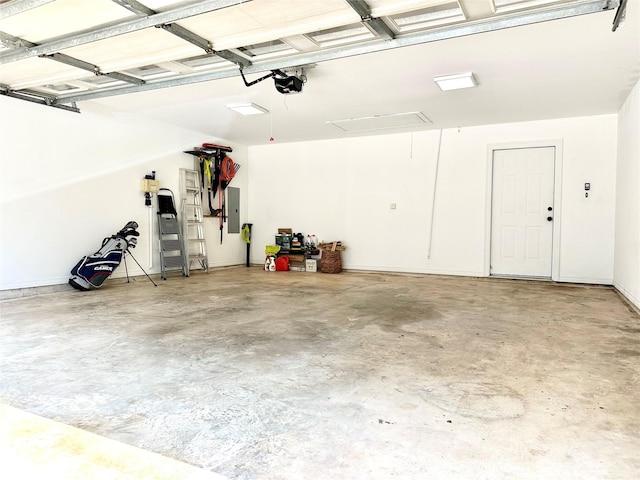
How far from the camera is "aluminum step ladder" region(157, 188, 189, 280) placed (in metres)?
6.87

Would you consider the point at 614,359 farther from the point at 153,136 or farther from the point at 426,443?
the point at 153,136

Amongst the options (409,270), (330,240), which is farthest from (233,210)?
(409,270)

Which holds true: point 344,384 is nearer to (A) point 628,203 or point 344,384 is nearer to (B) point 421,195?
(A) point 628,203

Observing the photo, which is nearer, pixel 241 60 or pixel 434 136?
pixel 241 60

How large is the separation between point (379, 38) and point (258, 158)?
5991 millimetres

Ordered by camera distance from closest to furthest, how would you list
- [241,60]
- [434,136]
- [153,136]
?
[241,60]
[153,136]
[434,136]

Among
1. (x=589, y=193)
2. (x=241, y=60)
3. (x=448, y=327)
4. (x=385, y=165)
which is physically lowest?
(x=448, y=327)

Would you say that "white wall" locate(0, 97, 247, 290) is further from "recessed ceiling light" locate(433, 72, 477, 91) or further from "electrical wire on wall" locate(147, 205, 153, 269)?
"recessed ceiling light" locate(433, 72, 477, 91)

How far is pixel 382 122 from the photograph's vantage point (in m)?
6.86

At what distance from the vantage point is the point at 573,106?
230 inches

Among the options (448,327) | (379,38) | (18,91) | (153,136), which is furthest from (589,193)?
(18,91)

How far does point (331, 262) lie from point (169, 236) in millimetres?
2998

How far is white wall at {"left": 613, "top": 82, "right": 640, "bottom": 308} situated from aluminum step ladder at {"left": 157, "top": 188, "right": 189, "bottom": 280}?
21.3 ft

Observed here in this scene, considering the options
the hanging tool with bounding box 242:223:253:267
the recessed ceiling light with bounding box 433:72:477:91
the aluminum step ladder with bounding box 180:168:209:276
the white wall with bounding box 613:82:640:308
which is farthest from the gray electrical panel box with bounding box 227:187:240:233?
the white wall with bounding box 613:82:640:308
